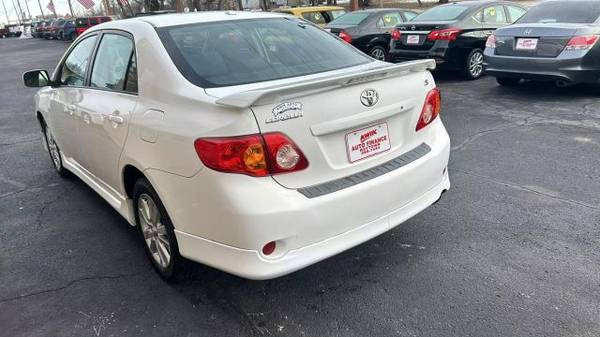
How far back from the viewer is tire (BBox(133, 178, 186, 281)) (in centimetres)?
284

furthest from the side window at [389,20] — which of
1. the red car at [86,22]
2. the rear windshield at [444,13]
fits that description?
the red car at [86,22]

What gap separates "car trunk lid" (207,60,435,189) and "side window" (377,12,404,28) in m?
8.77

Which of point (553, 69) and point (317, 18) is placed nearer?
point (553, 69)

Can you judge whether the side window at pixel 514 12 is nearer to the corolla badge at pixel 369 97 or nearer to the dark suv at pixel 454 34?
the dark suv at pixel 454 34

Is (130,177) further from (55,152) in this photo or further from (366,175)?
(55,152)

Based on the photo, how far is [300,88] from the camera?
2371 mm

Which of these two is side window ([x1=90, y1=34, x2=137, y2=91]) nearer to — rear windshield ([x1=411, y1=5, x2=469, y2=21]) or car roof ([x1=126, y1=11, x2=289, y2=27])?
car roof ([x1=126, y1=11, x2=289, y2=27])

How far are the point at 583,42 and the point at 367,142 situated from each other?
5700 millimetres

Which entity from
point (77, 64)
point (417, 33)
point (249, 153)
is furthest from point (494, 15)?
point (249, 153)

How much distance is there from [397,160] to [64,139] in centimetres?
309

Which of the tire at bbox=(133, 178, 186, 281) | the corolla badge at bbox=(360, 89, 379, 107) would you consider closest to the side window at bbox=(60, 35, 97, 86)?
the tire at bbox=(133, 178, 186, 281)

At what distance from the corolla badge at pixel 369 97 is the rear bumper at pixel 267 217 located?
15.9 inches

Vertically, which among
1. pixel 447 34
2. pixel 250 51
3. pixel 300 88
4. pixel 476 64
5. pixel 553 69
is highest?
pixel 250 51

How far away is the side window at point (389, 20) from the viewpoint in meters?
11.3
